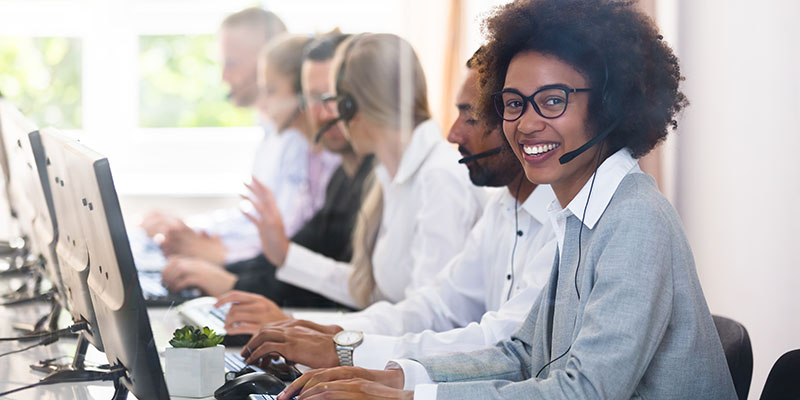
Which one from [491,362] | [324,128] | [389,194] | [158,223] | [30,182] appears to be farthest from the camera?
[158,223]

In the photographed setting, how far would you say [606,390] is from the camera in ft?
3.10

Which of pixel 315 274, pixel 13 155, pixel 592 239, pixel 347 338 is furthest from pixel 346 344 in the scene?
pixel 315 274

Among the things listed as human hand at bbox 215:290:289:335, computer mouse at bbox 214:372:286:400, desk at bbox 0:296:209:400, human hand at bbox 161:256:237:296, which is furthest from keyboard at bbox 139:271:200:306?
computer mouse at bbox 214:372:286:400

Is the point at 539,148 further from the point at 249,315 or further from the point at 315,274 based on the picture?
the point at 315,274

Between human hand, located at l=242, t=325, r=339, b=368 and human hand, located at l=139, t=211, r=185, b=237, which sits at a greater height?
human hand, located at l=242, t=325, r=339, b=368

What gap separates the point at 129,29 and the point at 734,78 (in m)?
3.16

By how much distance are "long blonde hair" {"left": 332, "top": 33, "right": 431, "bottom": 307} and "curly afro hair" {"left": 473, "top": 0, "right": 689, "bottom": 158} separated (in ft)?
3.76

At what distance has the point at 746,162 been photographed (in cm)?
178

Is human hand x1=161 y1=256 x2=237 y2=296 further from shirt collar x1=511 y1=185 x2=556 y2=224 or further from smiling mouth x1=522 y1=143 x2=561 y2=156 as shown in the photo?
smiling mouth x1=522 y1=143 x2=561 y2=156

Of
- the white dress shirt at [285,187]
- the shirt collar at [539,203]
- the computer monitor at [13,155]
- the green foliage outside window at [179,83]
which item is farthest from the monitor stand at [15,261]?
the green foliage outside window at [179,83]

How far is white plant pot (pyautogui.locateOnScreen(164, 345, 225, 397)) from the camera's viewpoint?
3.94 ft

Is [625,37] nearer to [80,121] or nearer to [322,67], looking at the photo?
[322,67]

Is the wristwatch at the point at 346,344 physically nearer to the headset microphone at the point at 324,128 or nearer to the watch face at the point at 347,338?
the watch face at the point at 347,338

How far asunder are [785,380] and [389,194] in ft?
4.73
